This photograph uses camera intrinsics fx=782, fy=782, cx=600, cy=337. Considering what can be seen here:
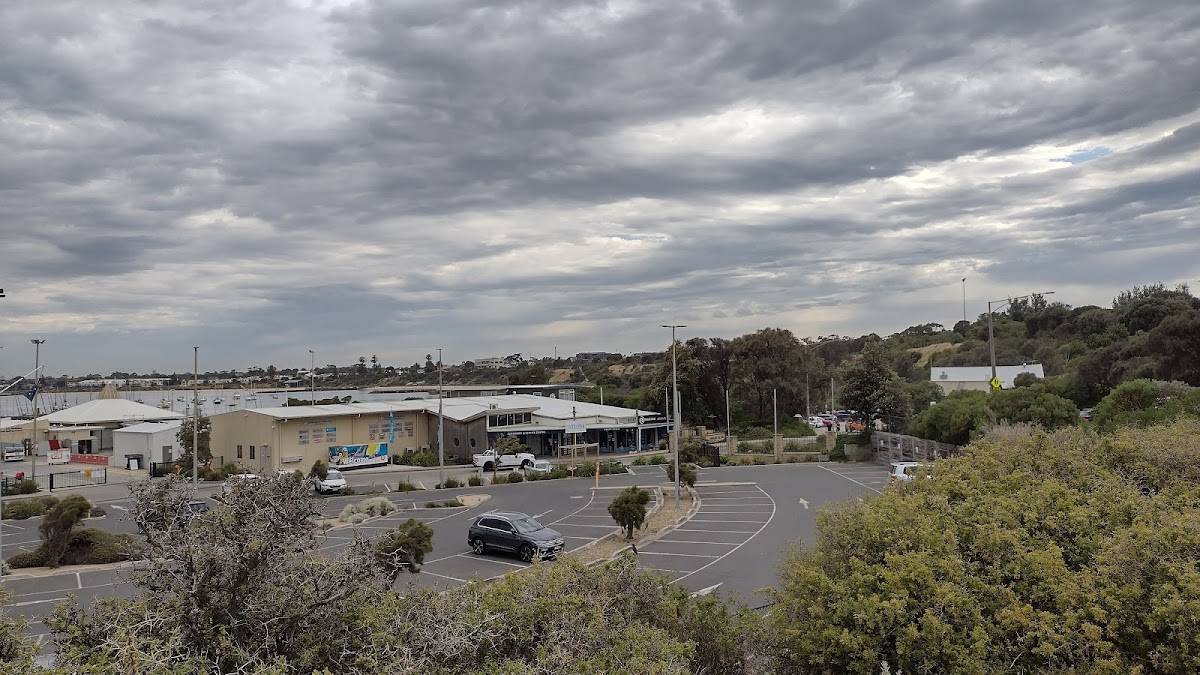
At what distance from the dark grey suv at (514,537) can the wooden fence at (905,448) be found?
22909 millimetres

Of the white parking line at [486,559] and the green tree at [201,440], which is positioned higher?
the green tree at [201,440]

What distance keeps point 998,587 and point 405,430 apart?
45.2 m

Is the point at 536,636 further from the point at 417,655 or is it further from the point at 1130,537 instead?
the point at 1130,537

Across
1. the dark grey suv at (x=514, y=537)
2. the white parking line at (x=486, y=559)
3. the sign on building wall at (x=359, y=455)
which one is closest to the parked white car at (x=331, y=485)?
the sign on building wall at (x=359, y=455)

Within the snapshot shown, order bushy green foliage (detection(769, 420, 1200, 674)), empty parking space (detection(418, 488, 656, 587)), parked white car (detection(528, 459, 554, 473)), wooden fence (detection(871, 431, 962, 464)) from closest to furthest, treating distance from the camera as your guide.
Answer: bushy green foliage (detection(769, 420, 1200, 674))
empty parking space (detection(418, 488, 656, 587))
wooden fence (detection(871, 431, 962, 464))
parked white car (detection(528, 459, 554, 473))

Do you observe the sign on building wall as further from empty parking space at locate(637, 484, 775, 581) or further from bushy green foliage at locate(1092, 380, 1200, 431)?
bushy green foliage at locate(1092, 380, 1200, 431)

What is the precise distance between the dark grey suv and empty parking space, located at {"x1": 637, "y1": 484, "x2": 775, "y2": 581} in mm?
2443

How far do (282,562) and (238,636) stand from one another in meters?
0.60

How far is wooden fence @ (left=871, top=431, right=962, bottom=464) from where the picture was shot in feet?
124

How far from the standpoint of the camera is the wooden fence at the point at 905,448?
124 ft

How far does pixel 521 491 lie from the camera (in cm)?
3628

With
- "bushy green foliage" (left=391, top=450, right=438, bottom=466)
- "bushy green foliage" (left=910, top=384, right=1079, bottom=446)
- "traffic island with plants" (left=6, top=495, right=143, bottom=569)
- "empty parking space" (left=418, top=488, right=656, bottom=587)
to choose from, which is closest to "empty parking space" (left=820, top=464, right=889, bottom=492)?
"bushy green foliage" (left=910, top=384, right=1079, bottom=446)

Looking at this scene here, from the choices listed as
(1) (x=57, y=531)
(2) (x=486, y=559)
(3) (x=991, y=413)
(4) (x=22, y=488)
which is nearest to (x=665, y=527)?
(2) (x=486, y=559)

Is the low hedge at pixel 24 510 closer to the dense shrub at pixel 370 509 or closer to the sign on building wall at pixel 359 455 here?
the dense shrub at pixel 370 509
